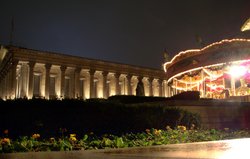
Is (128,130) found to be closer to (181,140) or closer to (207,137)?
(181,140)

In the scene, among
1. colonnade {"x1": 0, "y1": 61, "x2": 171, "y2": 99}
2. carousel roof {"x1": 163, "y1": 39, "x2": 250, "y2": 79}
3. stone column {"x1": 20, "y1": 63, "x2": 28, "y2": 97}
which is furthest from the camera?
stone column {"x1": 20, "y1": 63, "x2": 28, "y2": 97}

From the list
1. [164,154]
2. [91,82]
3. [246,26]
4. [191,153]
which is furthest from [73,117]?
[91,82]

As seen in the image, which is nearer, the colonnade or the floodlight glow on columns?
the floodlight glow on columns

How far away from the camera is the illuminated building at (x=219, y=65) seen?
2874cm

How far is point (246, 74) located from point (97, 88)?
39751mm

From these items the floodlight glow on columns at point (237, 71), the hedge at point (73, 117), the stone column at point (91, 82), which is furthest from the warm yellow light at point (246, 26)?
the stone column at point (91, 82)

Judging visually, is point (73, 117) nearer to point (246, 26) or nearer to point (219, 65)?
point (219, 65)

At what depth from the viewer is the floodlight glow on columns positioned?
31122 mm

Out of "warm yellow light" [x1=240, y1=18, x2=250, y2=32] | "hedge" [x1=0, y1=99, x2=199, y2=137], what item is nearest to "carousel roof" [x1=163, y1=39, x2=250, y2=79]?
"warm yellow light" [x1=240, y1=18, x2=250, y2=32]

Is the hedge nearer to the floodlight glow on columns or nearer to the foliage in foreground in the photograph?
the foliage in foreground

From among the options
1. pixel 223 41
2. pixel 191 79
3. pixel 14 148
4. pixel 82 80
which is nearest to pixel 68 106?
pixel 14 148

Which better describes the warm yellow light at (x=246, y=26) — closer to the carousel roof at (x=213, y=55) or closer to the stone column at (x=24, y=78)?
the carousel roof at (x=213, y=55)

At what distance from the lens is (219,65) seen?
30.6 metres

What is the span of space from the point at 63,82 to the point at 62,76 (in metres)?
1.22
